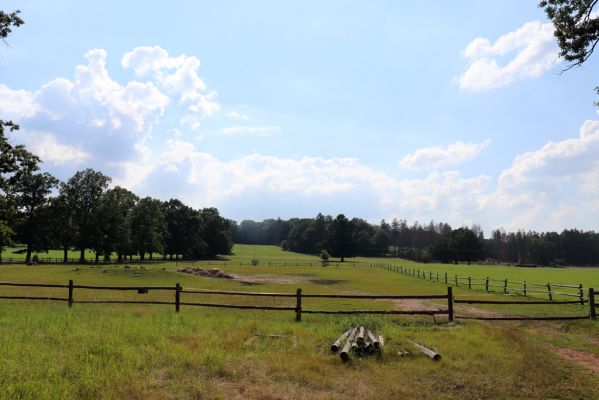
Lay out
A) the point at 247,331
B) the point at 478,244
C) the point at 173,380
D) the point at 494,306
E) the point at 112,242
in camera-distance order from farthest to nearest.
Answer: the point at 478,244 → the point at 112,242 → the point at 494,306 → the point at 247,331 → the point at 173,380

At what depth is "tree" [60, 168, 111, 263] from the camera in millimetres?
82250

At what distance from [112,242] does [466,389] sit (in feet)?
285

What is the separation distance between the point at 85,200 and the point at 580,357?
3540 inches

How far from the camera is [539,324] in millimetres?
17109

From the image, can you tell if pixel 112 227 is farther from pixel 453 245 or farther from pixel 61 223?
pixel 453 245

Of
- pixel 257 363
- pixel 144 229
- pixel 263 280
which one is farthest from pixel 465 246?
pixel 257 363

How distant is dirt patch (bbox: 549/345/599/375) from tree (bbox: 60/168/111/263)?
84908 mm

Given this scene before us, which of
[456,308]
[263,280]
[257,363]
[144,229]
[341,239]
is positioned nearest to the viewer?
[257,363]

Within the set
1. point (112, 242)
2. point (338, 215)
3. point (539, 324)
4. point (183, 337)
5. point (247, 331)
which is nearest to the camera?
point (183, 337)

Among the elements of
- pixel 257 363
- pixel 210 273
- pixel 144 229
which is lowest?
pixel 210 273

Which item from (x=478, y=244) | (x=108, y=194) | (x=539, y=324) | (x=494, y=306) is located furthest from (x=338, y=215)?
(x=539, y=324)

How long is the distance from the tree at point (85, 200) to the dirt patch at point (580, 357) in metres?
84.9

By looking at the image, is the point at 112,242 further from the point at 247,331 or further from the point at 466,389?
the point at 466,389

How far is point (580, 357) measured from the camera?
11.5 meters
